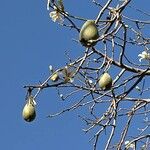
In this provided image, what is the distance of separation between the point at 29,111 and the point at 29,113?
0.6 inches

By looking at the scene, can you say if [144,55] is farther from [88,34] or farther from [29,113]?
[88,34]

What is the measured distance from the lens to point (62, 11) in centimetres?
322

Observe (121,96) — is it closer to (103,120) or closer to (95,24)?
(103,120)

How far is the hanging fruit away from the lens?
3023 millimetres

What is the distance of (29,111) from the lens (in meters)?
3.04

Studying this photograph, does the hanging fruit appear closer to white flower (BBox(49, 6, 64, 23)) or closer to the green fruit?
the green fruit

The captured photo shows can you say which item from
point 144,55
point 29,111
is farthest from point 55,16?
point 144,55

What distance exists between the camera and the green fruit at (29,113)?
→ 302 centimetres

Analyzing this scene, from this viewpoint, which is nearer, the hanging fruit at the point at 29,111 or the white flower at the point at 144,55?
the hanging fruit at the point at 29,111

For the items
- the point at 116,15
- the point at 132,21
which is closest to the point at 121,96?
the point at 132,21

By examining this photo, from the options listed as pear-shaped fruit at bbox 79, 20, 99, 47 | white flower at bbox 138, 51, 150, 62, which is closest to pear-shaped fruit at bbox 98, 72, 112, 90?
pear-shaped fruit at bbox 79, 20, 99, 47

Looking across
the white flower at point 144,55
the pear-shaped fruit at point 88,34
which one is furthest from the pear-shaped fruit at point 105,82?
the white flower at point 144,55

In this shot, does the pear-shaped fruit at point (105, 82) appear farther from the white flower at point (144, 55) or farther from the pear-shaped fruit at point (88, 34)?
the white flower at point (144, 55)

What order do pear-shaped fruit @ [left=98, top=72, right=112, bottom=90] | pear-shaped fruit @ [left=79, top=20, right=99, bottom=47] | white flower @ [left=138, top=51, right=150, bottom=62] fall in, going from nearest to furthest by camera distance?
pear-shaped fruit @ [left=79, top=20, right=99, bottom=47], pear-shaped fruit @ [left=98, top=72, right=112, bottom=90], white flower @ [left=138, top=51, right=150, bottom=62]
